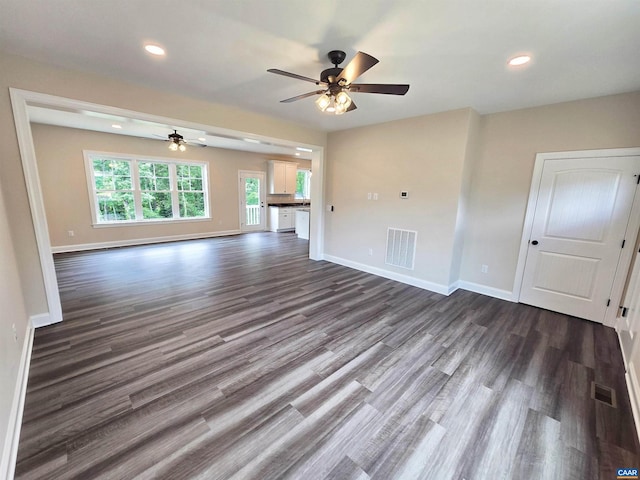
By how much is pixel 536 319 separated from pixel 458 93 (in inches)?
113

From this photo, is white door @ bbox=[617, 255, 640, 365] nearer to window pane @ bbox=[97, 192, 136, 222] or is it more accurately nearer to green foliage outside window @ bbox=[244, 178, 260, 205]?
green foliage outside window @ bbox=[244, 178, 260, 205]

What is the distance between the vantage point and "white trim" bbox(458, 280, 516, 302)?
3750mm

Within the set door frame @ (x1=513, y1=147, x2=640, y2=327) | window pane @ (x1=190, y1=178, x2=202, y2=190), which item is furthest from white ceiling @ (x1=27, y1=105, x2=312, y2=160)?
door frame @ (x1=513, y1=147, x2=640, y2=327)

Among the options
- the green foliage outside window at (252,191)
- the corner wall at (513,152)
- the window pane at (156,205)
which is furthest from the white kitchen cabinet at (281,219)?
the corner wall at (513,152)

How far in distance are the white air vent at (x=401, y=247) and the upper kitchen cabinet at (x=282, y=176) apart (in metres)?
5.37

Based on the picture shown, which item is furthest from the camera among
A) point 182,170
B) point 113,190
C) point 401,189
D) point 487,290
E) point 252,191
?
point 252,191

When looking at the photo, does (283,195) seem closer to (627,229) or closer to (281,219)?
(281,219)

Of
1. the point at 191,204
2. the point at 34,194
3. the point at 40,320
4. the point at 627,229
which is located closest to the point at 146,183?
the point at 191,204

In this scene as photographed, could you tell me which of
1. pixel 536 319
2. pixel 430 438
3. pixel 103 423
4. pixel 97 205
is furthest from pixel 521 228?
pixel 97 205

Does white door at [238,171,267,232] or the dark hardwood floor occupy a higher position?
white door at [238,171,267,232]

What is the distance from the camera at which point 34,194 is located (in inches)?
103

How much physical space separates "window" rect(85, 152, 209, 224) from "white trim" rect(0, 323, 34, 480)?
4965 millimetres

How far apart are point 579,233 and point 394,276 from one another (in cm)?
241

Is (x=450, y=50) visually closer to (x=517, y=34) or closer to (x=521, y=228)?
(x=517, y=34)
